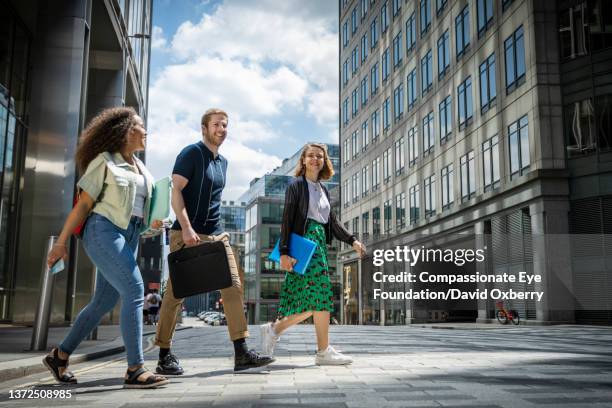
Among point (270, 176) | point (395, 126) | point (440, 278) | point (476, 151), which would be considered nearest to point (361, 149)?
point (395, 126)

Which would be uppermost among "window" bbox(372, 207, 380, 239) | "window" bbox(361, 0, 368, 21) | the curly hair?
"window" bbox(361, 0, 368, 21)

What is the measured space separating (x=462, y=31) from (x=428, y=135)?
20.4 feet

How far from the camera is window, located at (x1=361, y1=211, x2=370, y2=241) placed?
4459 centimetres

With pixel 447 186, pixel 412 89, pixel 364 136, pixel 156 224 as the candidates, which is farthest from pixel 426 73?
pixel 156 224

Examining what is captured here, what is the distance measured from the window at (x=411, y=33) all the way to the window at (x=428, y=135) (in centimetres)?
539

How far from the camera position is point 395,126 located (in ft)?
132

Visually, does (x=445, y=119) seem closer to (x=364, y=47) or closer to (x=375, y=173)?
(x=375, y=173)

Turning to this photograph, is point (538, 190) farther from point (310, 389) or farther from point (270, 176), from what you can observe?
point (270, 176)

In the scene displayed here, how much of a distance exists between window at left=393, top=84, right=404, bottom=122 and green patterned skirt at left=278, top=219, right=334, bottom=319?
3430 centimetres

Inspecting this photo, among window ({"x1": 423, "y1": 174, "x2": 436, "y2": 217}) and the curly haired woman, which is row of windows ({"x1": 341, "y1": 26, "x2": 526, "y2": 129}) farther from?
the curly haired woman

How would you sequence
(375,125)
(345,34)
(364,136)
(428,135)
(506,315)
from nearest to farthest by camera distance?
(506,315), (428,135), (375,125), (364,136), (345,34)

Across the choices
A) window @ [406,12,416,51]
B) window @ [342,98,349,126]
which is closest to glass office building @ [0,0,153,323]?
window @ [406,12,416,51]

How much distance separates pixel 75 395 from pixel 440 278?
32194mm

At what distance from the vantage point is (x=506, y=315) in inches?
969
